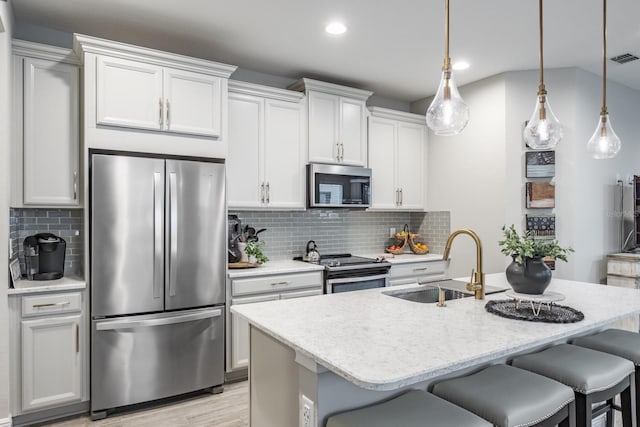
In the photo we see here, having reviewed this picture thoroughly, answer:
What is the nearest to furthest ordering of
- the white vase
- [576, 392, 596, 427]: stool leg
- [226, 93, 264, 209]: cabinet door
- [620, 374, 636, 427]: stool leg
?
[576, 392, 596, 427]: stool leg → [620, 374, 636, 427]: stool leg → [226, 93, 264, 209]: cabinet door → the white vase

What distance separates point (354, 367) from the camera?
4.32ft

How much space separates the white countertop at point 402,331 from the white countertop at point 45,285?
4.60 ft

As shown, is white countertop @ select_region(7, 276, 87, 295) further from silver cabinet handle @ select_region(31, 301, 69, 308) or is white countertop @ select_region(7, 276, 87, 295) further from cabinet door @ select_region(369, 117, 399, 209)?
cabinet door @ select_region(369, 117, 399, 209)

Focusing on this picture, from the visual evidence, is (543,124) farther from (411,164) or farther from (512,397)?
(411,164)

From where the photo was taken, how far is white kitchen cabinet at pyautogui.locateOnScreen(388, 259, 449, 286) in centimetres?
427

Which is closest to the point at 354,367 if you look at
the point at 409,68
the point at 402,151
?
the point at 409,68

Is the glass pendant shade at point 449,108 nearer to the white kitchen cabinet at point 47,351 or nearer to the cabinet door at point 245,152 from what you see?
the cabinet door at point 245,152

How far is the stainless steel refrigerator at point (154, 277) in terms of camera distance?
2828 millimetres

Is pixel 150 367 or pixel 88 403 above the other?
pixel 150 367

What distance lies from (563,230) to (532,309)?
2.44 m

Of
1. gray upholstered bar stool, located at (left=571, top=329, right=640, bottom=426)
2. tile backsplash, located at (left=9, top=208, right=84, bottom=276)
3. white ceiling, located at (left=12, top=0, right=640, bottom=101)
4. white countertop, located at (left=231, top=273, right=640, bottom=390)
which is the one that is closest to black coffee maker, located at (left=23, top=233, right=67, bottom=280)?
tile backsplash, located at (left=9, top=208, right=84, bottom=276)

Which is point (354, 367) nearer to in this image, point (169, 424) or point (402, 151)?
point (169, 424)

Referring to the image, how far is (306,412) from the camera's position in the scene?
1.56 m

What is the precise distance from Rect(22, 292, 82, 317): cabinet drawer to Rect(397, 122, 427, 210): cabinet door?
329cm
